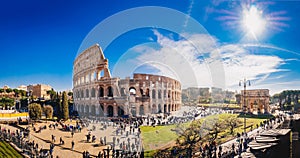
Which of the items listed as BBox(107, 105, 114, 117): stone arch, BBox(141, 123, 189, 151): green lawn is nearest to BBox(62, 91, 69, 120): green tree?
BBox(107, 105, 114, 117): stone arch

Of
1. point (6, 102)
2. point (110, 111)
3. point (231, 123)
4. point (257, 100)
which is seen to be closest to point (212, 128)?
point (231, 123)

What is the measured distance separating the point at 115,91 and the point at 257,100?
1466 cm

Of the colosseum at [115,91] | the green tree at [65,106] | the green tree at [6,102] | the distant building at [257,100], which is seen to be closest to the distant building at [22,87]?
the green tree at [6,102]

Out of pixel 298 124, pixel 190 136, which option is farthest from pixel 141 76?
pixel 298 124

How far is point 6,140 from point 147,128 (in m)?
3.79

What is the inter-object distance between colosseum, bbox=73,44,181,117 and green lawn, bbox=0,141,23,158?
1.92 metres

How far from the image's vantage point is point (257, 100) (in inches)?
695

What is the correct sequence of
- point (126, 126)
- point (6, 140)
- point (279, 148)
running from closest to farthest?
point (6, 140)
point (126, 126)
point (279, 148)

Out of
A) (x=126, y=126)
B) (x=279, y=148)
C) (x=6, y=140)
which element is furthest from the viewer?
(x=279, y=148)

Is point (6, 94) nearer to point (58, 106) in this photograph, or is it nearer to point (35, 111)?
point (35, 111)

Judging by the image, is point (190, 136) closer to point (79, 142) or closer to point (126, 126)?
point (126, 126)

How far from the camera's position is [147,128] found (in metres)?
6.64

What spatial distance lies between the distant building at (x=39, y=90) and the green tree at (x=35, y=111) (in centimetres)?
31

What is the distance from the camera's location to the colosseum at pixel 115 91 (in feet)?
20.4
